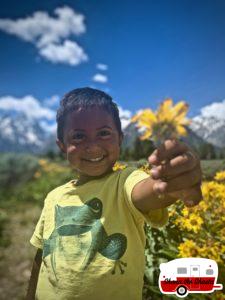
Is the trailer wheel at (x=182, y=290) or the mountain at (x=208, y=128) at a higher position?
the mountain at (x=208, y=128)

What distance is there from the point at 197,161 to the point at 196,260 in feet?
1.60

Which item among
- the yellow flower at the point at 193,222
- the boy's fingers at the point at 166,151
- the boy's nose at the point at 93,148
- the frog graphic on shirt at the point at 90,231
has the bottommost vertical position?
the frog graphic on shirt at the point at 90,231

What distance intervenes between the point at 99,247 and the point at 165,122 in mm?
247

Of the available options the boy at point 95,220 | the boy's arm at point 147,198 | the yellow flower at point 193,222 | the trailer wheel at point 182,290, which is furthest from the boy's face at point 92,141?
the yellow flower at point 193,222

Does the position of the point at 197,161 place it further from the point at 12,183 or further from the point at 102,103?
the point at 12,183

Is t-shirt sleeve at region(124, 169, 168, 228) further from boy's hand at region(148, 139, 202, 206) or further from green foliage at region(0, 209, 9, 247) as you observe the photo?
green foliage at region(0, 209, 9, 247)

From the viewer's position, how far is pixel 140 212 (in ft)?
1.44

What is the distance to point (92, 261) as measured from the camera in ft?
1.69

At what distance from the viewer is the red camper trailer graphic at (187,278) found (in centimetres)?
62

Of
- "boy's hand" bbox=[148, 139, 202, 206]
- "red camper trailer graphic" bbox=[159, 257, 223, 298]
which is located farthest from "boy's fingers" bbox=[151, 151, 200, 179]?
"red camper trailer graphic" bbox=[159, 257, 223, 298]

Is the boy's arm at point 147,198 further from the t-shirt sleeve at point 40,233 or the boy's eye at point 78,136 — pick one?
the t-shirt sleeve at point 40,233

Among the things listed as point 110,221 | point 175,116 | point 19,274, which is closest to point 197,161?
point 175,116

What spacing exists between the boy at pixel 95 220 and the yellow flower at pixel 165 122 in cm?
9

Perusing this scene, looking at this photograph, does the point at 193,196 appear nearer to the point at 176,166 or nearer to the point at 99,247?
the point at 176,166
